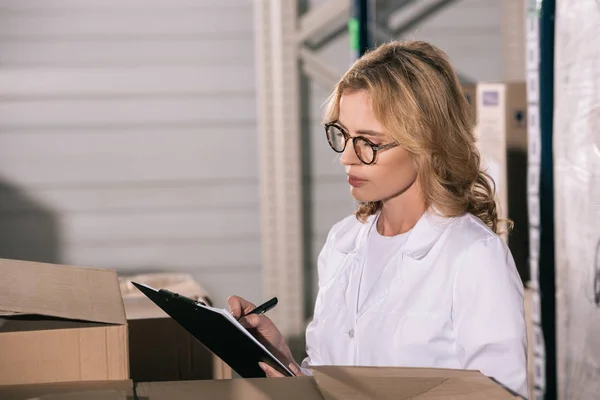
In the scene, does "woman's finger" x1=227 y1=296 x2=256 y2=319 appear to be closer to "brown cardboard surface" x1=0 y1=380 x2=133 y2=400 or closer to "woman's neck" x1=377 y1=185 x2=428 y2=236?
"woman's neck" x1=377 y1=185 x2=428 y2=236

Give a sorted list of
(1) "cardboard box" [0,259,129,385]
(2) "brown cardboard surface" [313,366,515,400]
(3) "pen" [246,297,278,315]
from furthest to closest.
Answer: (3) "pen" [246,297,278,315], (1) "cardboard box" [0,259,129,385], (2) "brown cardboard surface" [313,366,515,400]

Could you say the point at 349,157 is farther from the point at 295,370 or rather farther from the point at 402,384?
the point at 402,384

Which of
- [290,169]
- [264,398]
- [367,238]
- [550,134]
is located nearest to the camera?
[264,398]

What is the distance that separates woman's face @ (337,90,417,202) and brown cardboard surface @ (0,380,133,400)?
68 cm

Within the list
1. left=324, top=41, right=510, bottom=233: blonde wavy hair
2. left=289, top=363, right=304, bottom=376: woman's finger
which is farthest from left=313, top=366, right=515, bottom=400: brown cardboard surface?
left=324, top=41, right=510, bottom=233: blonde wavy hair

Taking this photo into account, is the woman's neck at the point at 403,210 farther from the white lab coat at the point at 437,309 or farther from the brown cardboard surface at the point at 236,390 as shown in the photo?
the brown cardboard surface at the point at 236,390

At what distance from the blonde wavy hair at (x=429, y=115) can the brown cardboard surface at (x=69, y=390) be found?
29.2 inches

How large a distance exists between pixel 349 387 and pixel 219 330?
16.2 inches


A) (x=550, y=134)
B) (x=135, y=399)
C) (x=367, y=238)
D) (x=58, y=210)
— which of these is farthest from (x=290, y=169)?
(x=135, y=399)

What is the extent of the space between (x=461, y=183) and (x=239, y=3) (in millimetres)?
3016

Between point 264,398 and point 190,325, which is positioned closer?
point 264,398

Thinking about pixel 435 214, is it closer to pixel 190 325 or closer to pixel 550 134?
pixel 190 325

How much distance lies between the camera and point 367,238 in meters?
1.71

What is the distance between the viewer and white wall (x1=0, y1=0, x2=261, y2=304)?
14.0ft
